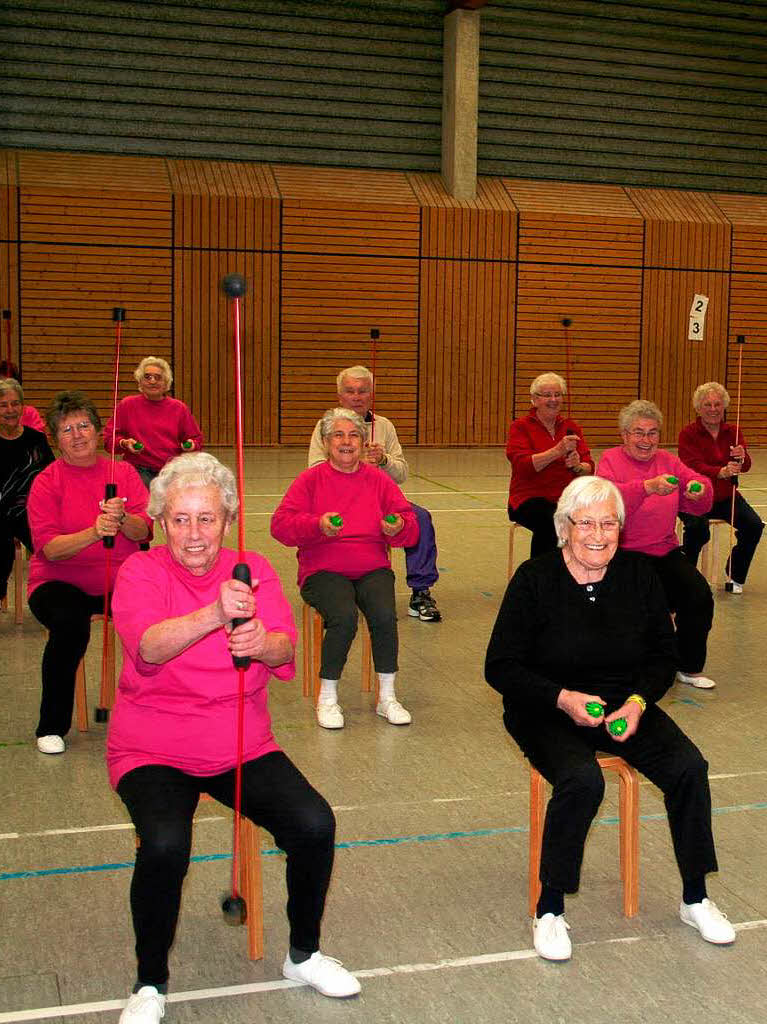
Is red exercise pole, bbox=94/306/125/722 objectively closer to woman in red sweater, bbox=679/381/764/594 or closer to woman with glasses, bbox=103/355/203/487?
woman with glasses, bbox=103/355/203/487

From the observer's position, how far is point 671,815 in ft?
8.93

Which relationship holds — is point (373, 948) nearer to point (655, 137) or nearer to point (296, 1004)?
point (296, 1004)

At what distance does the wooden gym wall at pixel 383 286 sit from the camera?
41.0 feet

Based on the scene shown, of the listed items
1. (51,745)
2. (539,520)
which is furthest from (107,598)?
(539,520)

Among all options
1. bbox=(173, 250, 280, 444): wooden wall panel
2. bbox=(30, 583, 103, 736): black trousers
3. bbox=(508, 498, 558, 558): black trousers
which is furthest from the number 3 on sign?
bbox=(30, 583, 103, 736): black trousers

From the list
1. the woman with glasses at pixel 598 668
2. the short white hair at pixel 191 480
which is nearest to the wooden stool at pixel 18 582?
the short white hair at pixel 191 480

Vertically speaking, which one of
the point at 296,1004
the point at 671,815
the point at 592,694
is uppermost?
the point at 592,694

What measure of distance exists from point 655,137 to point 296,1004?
531 inches

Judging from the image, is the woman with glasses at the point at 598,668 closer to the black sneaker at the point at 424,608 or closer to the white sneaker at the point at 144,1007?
the white sneaker at the point at 144,1007

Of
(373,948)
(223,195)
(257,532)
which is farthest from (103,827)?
(223,195)

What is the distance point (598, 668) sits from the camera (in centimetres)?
288

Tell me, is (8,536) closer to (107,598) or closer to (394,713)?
(107,598)

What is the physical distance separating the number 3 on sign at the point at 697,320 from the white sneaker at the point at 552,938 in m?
11.3

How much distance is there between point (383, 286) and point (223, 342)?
1.89 m
